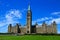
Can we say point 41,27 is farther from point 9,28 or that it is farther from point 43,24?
point 9,28

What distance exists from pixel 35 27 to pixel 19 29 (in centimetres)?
1443

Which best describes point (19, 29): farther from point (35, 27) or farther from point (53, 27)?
point (53, 27)

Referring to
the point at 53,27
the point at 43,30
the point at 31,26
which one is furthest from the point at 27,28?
the point at 53,27

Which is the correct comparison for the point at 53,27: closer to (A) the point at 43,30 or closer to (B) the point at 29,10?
(A) the point at 43,30

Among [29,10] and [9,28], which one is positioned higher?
[29,10]

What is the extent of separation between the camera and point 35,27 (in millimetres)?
130000

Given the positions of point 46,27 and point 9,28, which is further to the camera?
point 9,28

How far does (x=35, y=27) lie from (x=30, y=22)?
18.6ft

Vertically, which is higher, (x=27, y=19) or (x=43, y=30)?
(x=27, y=19)

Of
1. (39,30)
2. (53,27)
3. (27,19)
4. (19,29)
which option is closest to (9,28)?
Result: (19,29)

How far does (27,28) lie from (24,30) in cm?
410

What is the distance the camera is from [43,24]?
12475 cm

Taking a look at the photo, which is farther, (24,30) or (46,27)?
(24,30)

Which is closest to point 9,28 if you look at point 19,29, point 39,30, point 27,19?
point 19,29
